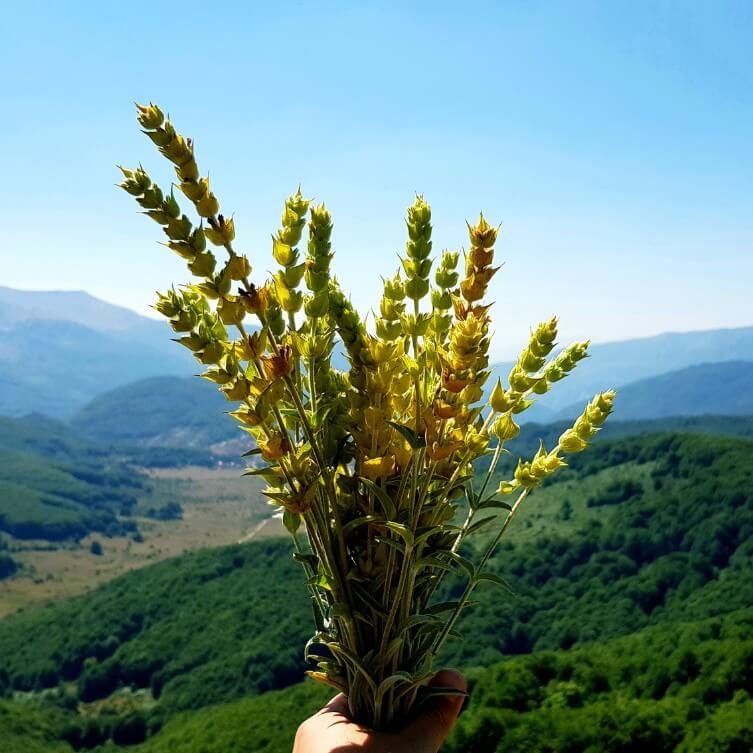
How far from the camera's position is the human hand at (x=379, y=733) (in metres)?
1.28

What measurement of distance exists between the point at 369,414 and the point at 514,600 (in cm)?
4160

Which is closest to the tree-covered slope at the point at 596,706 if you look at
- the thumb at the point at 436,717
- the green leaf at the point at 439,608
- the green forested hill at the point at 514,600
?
the green forested hill at the point at 514,600

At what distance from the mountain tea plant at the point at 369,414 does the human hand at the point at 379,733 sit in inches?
1.3

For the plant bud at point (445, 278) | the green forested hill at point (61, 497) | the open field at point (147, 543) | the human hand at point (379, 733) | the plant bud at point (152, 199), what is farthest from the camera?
the green forested hill at point (61, 497)

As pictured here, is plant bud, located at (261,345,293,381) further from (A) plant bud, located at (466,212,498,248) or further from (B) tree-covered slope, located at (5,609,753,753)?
(B) tree-covered slope, located at (5,609,753,753)

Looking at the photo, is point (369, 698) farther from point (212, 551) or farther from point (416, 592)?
point (212, 551)

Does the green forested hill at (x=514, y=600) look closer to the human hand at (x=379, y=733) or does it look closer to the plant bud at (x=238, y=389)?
the human hand at (x=379, y=733)

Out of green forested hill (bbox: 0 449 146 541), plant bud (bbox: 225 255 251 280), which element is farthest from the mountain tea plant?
green forested hill (bbox: 0 449 146 541)

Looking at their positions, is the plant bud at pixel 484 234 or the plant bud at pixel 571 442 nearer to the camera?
the plant bud at pixel 484 234

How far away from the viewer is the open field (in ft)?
268

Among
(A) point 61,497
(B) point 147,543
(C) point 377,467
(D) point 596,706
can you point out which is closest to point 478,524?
(C) point 377,467

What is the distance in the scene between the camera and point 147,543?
102 m

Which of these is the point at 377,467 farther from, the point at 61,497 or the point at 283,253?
the point at 61,497

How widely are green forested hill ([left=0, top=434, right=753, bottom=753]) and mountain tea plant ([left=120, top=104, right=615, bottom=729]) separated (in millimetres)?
34438
